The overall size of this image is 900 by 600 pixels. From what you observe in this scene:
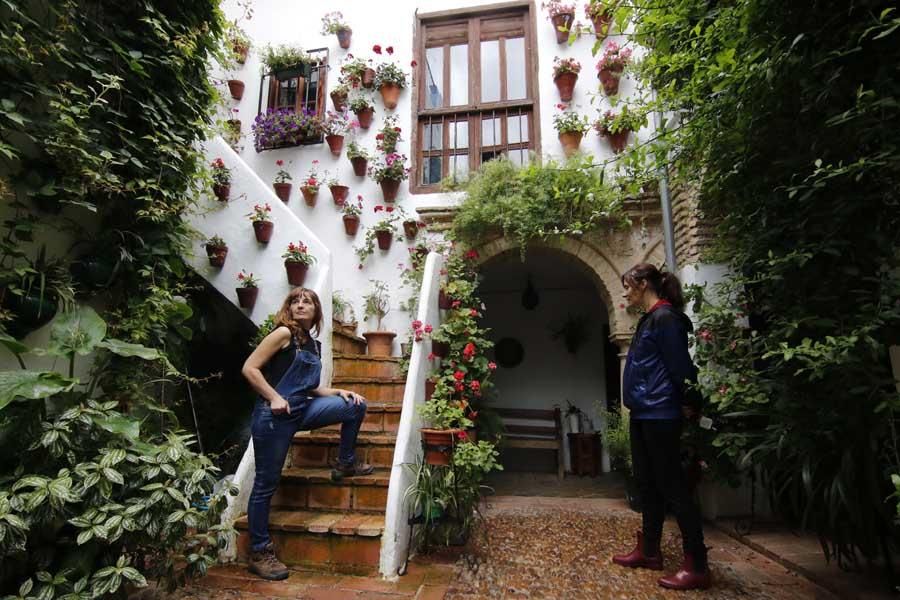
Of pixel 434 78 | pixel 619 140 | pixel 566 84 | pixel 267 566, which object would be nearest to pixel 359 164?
pixel 434 78

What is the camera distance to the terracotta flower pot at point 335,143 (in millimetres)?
5391

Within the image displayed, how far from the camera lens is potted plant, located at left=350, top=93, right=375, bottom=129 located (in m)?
5.40

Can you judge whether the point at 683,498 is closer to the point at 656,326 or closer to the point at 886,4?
the point at 656,326

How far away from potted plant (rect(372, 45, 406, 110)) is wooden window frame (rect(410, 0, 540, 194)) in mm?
186

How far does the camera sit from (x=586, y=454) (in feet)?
19.9

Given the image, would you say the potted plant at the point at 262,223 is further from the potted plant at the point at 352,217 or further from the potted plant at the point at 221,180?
the potted plant at the point at 352,217

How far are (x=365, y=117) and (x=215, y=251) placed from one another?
2.49 meters

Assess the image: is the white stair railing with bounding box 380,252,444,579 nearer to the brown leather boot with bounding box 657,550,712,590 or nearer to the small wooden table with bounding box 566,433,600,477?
the brown leather boot with bounding box 657,550,712,590

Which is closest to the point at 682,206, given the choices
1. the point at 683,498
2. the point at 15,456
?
the point at 683,498

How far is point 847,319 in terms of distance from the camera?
197 centimetres

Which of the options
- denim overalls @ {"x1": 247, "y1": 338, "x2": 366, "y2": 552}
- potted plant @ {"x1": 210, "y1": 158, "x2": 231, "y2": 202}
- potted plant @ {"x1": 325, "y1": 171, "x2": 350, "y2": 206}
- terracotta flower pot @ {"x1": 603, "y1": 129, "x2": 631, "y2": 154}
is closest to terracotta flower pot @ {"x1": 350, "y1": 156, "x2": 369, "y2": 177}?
potted plant @ {"x1": 325, "y1": 171, "x2": 350, "y2": 206}

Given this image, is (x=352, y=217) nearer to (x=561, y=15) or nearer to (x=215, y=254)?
(x=215, y=254)

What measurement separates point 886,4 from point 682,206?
235 cm

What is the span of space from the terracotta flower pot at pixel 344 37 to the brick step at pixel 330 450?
4814mm
